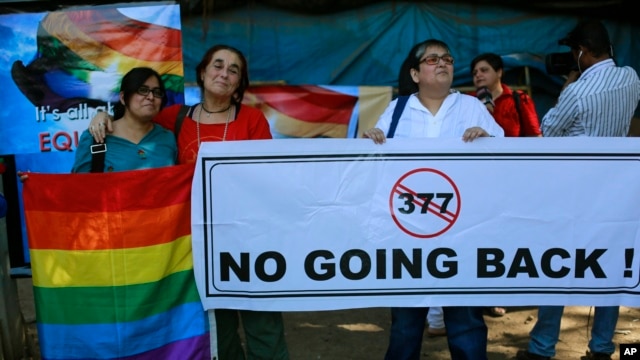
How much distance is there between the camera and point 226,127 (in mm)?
3467

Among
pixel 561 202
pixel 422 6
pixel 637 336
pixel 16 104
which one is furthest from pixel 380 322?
pixel 422 6

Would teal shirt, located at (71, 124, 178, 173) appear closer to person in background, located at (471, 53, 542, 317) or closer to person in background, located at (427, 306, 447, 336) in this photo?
person in background, located at (427, 306, 447, 336)

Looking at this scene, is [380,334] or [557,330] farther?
[380,334]

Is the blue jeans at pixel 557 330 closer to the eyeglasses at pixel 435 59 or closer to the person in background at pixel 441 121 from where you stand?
the person in background at pixel 441 121

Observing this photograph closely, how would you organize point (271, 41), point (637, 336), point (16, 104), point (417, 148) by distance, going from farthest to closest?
point (271, 41) → point (637, 336) → point (16, 104) → point (417, 148)

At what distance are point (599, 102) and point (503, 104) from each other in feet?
3.70

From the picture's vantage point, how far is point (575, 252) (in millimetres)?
3412

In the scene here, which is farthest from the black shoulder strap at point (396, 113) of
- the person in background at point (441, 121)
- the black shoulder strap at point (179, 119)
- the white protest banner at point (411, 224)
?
the black shoulder strap at point (179, 119)

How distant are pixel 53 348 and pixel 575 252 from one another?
259 centimetres

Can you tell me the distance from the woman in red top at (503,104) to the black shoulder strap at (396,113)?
1.51m

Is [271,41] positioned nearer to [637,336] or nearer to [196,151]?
[196,151]

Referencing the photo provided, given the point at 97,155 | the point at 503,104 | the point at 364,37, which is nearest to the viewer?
the point at 97,155

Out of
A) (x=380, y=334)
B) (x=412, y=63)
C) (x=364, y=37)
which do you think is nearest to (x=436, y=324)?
(x=380, y=334)

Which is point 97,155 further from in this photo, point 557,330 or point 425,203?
point 557,330
